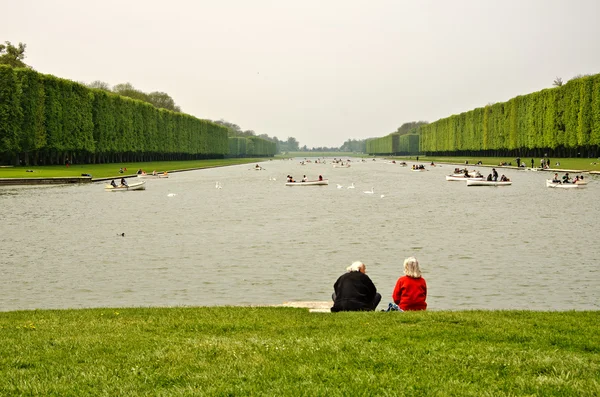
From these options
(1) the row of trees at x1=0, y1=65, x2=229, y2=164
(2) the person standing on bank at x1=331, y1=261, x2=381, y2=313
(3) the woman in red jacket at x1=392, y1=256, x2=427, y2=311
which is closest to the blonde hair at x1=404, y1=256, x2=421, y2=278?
(3) the woman in red jacket at x1=392, y1=256, x2=427, y2=311

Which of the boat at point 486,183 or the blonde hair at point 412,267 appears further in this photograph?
the boat at point 486,183

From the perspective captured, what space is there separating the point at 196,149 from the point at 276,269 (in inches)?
5619

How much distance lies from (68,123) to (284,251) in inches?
2724

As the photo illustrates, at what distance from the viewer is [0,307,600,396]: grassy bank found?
730cm

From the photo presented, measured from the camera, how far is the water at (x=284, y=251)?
15.8 meters

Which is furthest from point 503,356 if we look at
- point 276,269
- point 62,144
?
point 62,144

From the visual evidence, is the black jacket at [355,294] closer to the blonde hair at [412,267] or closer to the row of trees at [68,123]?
the blonde hair at [412,267]

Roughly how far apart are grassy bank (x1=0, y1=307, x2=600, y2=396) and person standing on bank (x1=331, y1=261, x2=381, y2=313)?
73cm

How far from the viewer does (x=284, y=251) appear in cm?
2256

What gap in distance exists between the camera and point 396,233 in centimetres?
2731

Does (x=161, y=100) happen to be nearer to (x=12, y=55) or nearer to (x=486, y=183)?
(x=12, y=55)

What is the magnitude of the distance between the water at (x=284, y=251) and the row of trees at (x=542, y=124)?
49.5m

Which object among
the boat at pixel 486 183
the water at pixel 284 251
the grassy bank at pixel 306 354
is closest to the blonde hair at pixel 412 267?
the grassy bank at pixel 306 354

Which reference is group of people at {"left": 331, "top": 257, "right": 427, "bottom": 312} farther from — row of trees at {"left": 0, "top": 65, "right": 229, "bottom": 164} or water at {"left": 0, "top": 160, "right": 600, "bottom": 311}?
row of trees at {"left": 0, "top": 65, "right": 229, "bottom": 164}
